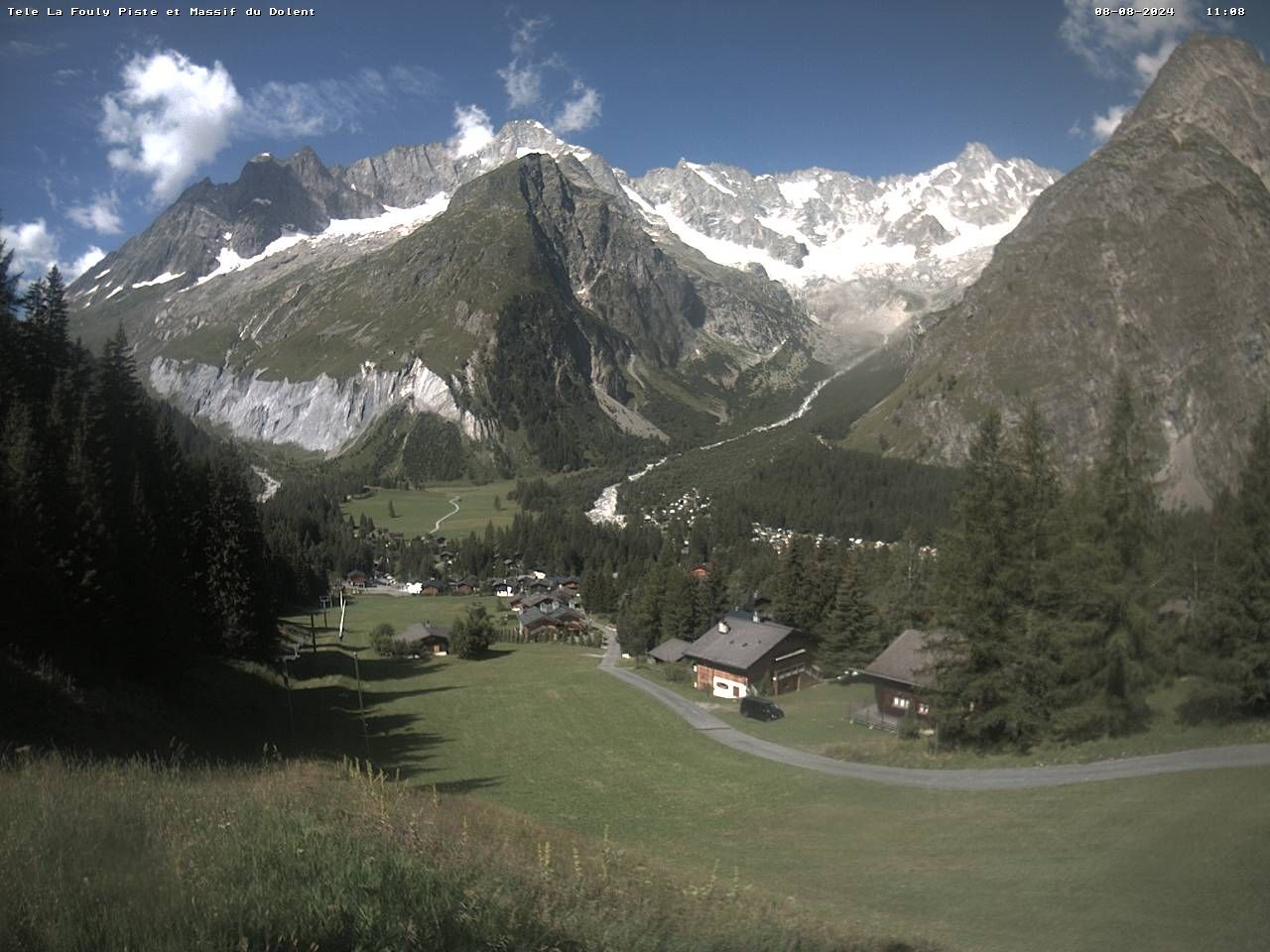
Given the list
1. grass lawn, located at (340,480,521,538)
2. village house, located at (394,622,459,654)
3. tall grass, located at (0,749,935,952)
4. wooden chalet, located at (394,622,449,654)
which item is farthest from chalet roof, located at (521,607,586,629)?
tall grass, located at (0,749,935,952)

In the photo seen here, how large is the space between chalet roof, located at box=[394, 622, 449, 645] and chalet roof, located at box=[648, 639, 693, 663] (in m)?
25.1

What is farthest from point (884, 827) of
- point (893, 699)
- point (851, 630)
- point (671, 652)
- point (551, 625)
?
point (551, 625)

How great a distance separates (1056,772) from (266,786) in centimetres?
2412

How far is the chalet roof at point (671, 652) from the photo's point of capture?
6950 cm

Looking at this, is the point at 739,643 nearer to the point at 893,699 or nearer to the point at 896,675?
the point at 893,699

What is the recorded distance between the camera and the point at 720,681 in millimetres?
59375

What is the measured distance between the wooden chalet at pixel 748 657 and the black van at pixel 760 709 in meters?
5.17

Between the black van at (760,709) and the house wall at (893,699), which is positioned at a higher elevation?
the house wall at (893,699)

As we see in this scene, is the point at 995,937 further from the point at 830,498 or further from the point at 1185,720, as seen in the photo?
the point at 830,498

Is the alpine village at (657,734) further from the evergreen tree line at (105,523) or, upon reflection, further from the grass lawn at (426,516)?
the grass lawn at (426,516)

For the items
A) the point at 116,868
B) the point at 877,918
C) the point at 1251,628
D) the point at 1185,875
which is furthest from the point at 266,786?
the point at 1251,628

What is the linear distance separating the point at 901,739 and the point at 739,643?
24.4 meters

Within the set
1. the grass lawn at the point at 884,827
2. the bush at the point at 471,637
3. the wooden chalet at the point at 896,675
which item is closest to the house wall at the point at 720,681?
the grass lawn at the point at 884,827

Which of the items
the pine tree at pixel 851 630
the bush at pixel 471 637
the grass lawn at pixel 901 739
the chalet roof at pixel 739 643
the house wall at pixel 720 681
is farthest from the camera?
the bush at pixel 471 637
